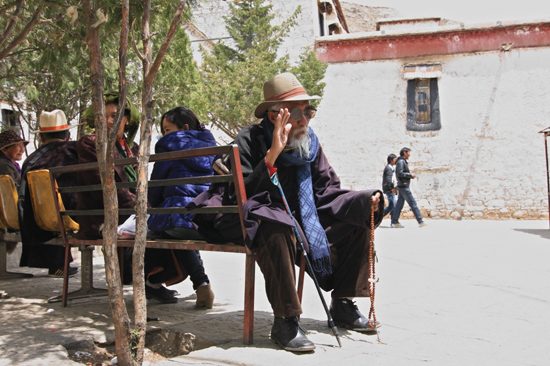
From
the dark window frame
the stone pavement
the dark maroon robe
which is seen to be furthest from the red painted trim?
the dark maroon robe

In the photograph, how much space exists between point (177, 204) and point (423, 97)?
1555 centimetres

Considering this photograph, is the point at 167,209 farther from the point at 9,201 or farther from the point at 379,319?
the point at 9,201

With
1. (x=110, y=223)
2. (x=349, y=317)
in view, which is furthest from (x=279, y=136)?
(x=349, y=317)

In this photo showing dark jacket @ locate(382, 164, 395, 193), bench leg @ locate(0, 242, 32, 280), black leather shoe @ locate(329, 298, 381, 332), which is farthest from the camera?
dark jacket @ locate(382, 164, 395, 193)

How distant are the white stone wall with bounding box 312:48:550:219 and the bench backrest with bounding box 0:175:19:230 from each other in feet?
46.3

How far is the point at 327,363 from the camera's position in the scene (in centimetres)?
277

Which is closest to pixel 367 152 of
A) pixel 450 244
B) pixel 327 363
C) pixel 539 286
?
pixel 450 244

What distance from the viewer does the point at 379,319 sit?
3.77m

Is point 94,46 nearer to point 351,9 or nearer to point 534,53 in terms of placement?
point 534,53

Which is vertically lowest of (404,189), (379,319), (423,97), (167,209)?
(404,189)

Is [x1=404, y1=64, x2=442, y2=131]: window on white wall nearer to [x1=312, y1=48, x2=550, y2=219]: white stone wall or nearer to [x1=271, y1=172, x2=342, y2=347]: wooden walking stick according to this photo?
[x1=312, y1=48, x2=550, y2=219]: white stone wall

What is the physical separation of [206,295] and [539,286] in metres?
2.93

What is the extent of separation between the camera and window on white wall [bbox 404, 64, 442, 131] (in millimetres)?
18047

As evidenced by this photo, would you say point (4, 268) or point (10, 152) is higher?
point (10, 152)
